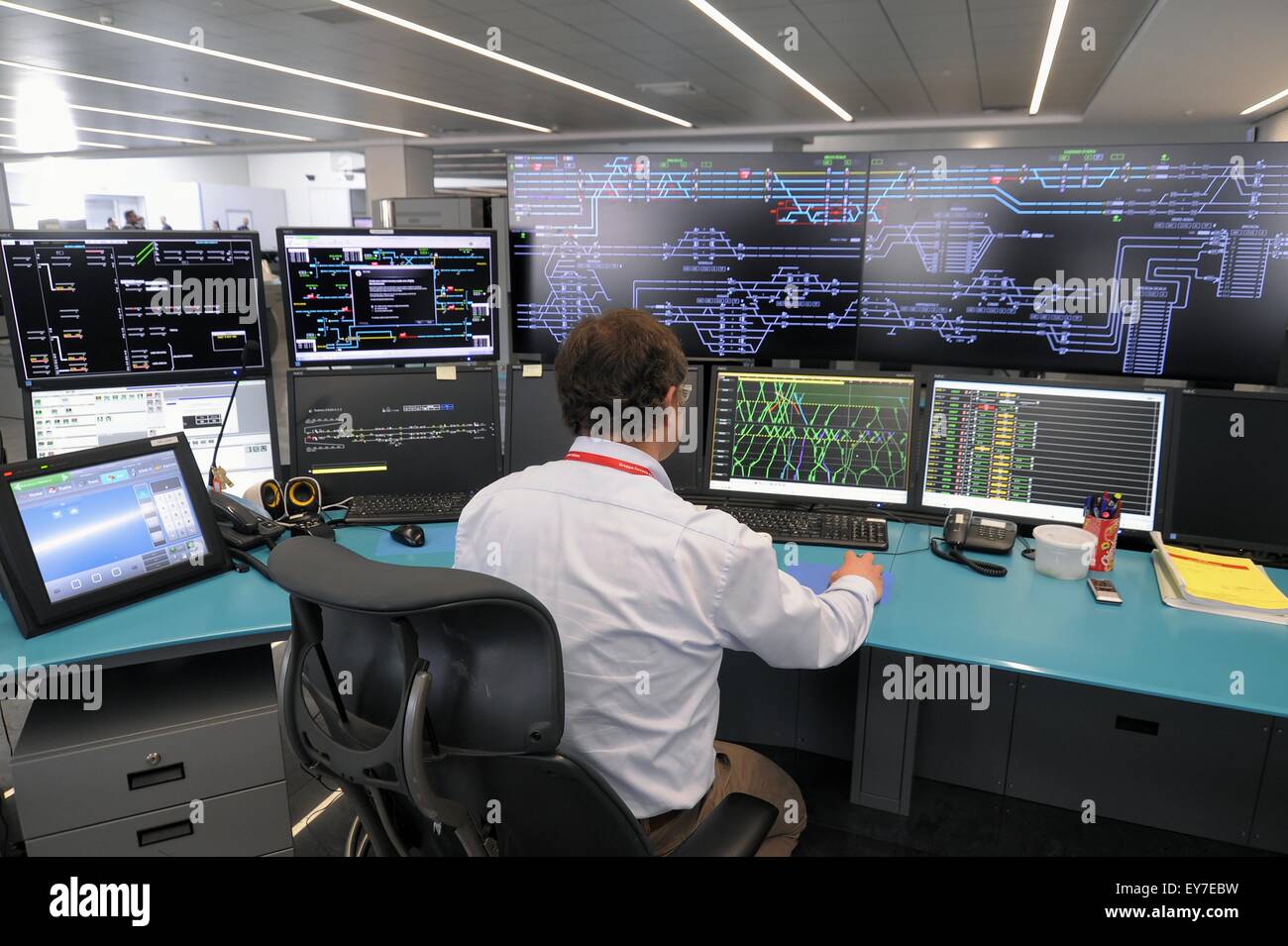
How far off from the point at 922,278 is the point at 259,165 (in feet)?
66.0

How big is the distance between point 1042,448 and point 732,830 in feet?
4.45

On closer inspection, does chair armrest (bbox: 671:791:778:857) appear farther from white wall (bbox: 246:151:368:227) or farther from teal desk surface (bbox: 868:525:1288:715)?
white wall (bbox: 246:151:368:227)

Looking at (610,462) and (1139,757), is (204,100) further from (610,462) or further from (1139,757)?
(1139,757)

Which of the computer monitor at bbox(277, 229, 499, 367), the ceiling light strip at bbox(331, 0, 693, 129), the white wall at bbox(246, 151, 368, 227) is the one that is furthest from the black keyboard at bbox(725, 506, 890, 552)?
the white wall at bbox(246, 151, 368, 227)

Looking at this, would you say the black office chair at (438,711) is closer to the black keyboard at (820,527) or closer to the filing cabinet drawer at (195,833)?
the filing cabinet drawer at (195,833)

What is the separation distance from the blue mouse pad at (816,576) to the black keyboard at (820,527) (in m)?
0.12

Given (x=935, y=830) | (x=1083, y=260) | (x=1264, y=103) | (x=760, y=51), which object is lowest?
(x=935, y=830)

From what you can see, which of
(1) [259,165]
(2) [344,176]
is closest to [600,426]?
(2) [344,176]

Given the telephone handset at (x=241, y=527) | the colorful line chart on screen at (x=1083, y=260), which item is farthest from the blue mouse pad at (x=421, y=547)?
the colorful line chart on screen at (x=1083, y=260)

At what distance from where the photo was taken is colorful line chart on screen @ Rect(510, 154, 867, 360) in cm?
228

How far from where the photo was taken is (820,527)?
2.05 meters

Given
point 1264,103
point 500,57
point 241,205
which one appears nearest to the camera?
point 500,57

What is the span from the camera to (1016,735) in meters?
2.20

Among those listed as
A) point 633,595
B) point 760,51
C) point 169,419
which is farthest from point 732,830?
point 760,51
